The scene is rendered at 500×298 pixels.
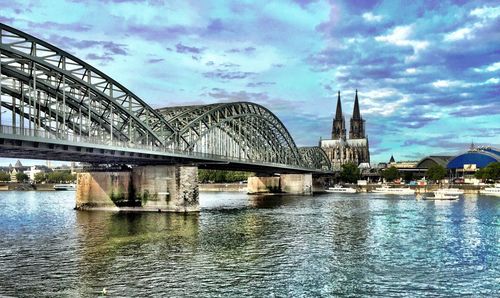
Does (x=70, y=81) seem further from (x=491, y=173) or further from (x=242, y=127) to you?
(x=491, y=173)

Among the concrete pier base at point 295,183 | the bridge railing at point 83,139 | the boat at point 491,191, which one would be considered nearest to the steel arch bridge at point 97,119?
the bridge railing at point 83,139

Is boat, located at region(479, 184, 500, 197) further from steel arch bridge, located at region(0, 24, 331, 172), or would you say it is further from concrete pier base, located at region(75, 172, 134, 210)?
concrete pier base, located at region(75, 172, 134, 210)

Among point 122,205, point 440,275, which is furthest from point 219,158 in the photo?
point 440,275

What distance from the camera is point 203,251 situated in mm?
45094

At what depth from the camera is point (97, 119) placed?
250 ft

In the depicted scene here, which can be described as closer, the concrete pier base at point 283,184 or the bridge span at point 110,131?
the bridge span at point 110,131

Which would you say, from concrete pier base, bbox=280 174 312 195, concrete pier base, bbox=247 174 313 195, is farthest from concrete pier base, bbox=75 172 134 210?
concrete pier base, bbox=280 174 312 195

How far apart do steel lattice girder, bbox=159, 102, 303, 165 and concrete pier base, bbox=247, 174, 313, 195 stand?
6.11m

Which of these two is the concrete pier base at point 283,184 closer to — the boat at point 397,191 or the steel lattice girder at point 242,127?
the steel lattice girder at point 242,127

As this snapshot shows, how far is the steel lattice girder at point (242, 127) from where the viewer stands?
104125mm

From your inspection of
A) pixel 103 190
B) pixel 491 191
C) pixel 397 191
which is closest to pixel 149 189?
pixel 103 190

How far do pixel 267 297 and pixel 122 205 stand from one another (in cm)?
6126

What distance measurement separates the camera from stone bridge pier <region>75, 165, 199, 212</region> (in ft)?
279

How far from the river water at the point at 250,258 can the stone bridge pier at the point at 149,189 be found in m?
14.8
